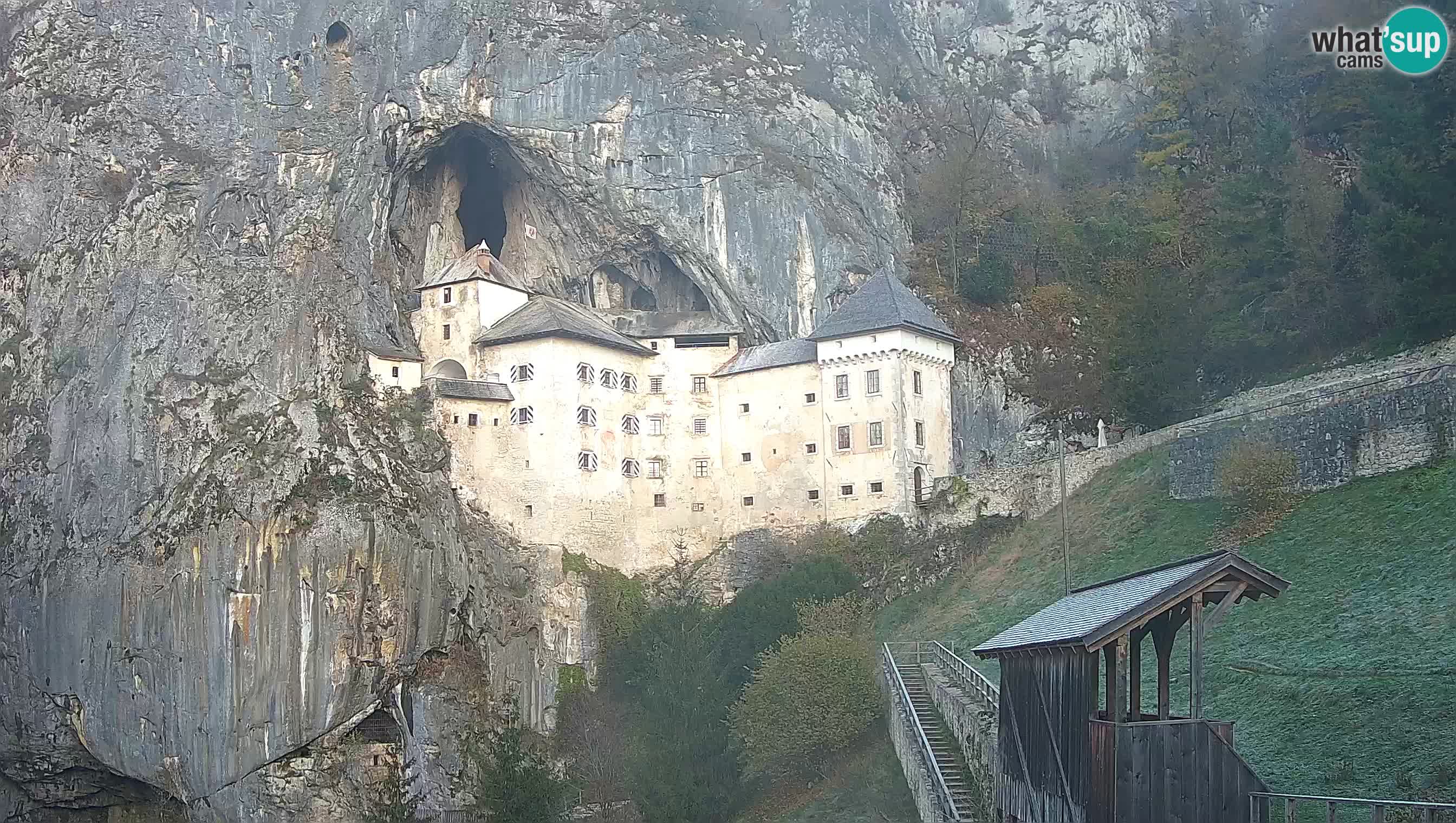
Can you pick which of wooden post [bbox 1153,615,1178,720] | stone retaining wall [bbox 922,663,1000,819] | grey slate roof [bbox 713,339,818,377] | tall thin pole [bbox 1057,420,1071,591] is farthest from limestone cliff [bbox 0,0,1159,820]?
wooden post [bbox 1153,615,1178,720]

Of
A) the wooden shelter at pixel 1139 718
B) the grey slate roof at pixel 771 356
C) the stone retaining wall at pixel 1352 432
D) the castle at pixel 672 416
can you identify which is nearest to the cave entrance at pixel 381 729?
the castle at pixel 672 416

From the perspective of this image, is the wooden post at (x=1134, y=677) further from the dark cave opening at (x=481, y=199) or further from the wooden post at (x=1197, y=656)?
the dark cave opening at (x=481, y=199)

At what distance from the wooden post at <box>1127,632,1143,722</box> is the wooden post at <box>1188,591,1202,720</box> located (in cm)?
96

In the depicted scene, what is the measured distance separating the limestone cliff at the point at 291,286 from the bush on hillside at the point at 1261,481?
19100 millimetres

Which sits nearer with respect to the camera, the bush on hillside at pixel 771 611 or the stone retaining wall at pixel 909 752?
the stone retaining wall at pixel 909 752

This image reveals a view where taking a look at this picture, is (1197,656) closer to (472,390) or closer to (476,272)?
(472,390)

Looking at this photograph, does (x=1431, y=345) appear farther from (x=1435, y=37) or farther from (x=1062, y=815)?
(x=1062, y=815)

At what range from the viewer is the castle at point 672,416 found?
52781mm

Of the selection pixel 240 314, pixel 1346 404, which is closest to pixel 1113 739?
pixel 1346 404

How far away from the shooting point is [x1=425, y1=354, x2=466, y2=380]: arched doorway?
5606 cm

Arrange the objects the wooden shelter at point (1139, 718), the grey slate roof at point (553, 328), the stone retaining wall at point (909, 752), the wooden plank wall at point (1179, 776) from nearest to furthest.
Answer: the wooden plank wall at point (1179, 776) < the wooden shelter at point (1139, 718) < the stone retaining wall at point (909, 752) < the grey slate roof at point (553, 328)

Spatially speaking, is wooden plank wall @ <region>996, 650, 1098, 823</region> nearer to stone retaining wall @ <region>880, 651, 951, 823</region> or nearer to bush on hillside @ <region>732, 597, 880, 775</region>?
stone retaining wall @ <region>880, 651, 951, 823</region>

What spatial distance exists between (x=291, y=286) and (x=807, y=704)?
1033 inches

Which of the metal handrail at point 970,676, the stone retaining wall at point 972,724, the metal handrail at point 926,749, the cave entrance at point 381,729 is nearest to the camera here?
the metal handrail at point 926,749
